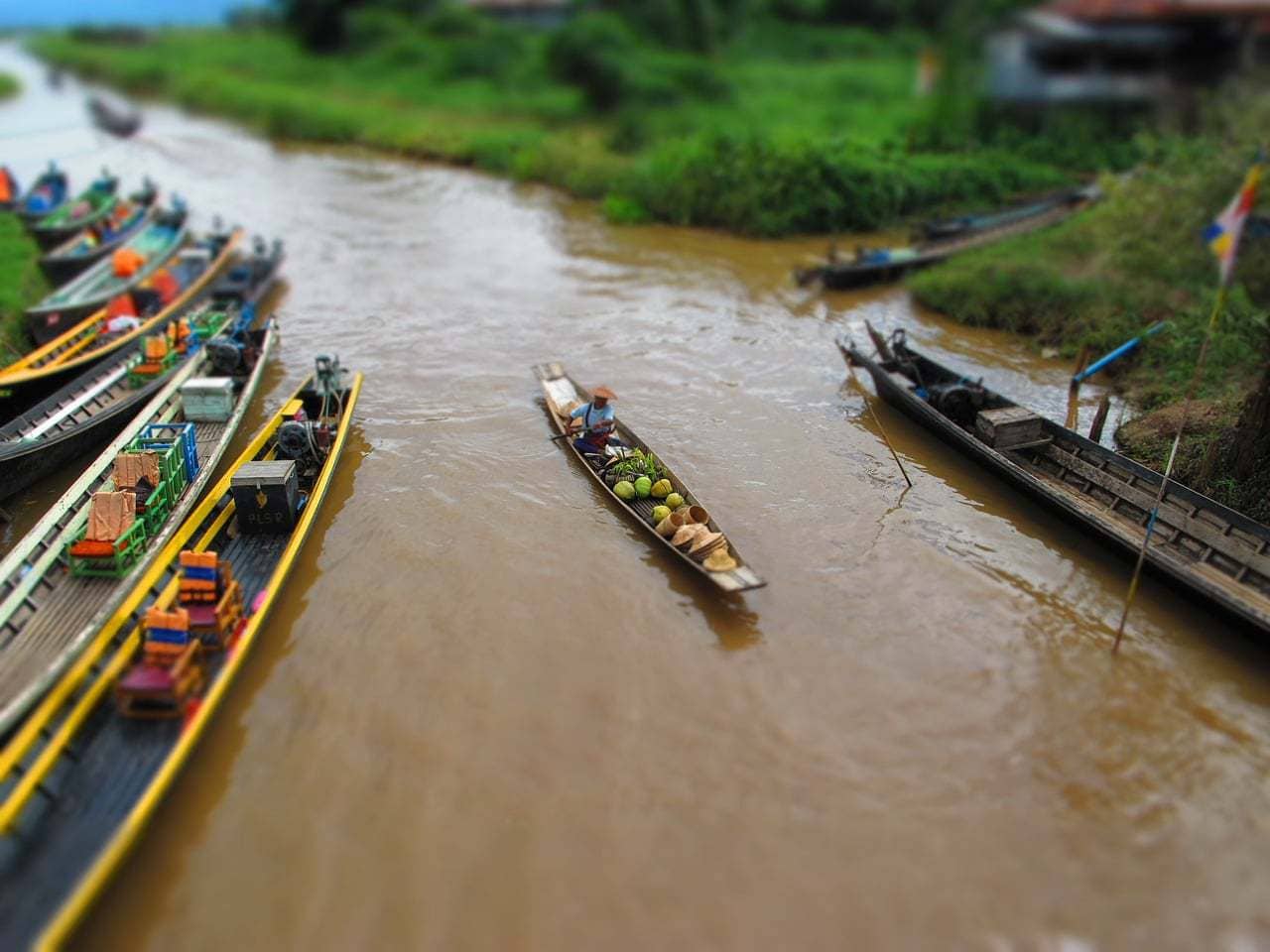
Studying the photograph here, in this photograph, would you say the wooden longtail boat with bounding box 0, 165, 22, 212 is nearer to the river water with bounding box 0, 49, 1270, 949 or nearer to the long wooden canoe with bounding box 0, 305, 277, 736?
the river water with bounding box 0, 49, 1270, 949

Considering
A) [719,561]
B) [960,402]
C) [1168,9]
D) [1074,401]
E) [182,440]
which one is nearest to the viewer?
[719,561]

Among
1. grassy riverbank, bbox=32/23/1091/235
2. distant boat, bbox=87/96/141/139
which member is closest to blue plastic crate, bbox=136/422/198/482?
grassy riverbank, bbox=32/23/1091/235

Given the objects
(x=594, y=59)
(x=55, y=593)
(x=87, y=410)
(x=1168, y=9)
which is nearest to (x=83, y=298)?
(x=87, y=410)

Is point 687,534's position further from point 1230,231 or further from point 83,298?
Result: point 83,298

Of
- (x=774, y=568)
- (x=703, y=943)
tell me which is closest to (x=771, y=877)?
(x=703, y=943)

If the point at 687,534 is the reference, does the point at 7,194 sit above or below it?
above

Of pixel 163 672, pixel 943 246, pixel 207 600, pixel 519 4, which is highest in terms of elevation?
pixel 519 4
